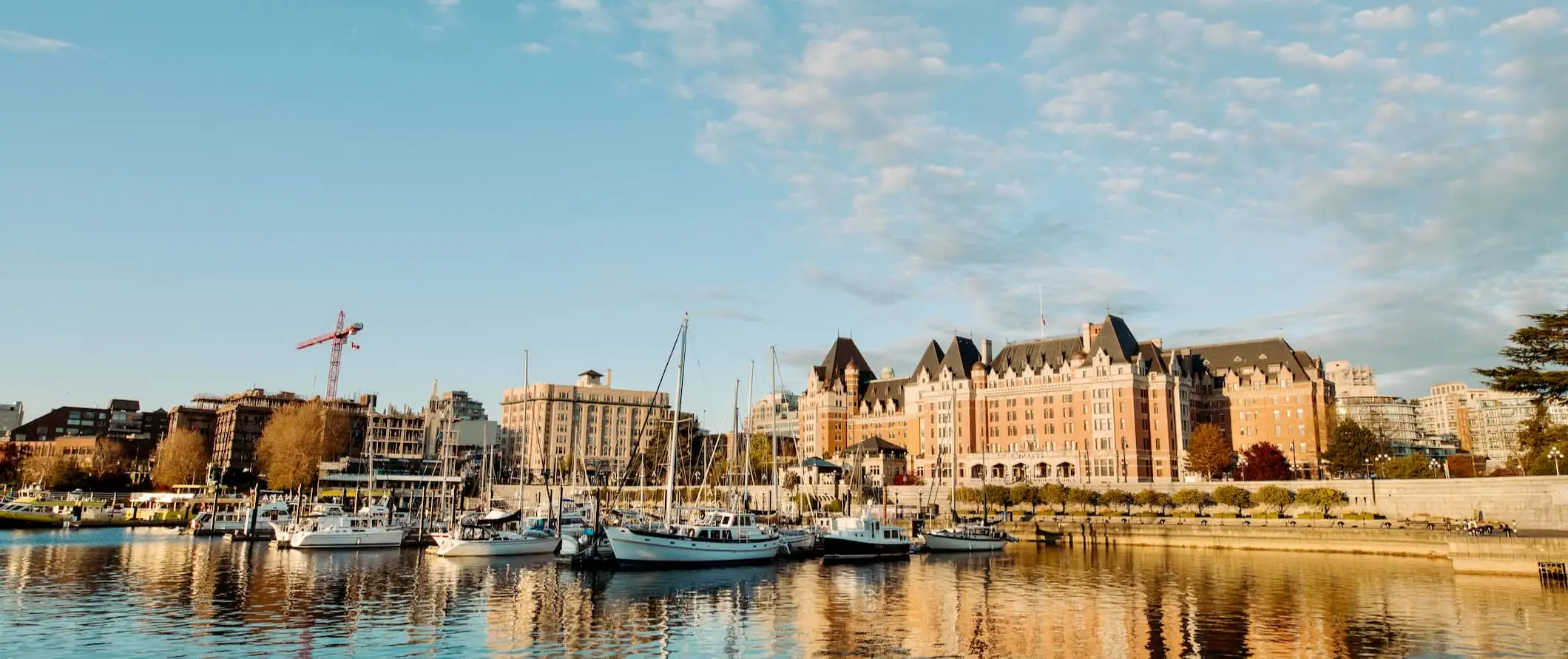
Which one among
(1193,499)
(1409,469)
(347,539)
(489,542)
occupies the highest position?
(1409,469)

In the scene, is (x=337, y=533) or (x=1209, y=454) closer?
(x=337, y=533)

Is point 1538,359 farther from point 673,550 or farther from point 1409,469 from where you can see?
point 673,550

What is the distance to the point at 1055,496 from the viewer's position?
113m

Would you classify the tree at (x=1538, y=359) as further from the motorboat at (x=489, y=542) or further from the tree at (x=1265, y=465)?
the motorboat at (x=489, y=542)

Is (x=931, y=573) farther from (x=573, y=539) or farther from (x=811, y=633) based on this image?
(x=811, y=633)

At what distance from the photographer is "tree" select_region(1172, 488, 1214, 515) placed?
10587 cm

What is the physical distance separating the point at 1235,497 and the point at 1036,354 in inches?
2244

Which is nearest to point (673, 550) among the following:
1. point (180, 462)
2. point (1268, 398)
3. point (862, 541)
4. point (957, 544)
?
point (862, 541)

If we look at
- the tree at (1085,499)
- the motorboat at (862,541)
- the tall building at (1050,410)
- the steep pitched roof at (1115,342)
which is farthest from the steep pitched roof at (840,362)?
the motorboat at (862,541)

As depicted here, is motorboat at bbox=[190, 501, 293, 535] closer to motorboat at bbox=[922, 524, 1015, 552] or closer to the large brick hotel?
motorboat at bbox=[922, 524, 1015, 552]

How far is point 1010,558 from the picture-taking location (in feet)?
255

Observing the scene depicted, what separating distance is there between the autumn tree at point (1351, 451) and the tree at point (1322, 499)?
63.9 feet

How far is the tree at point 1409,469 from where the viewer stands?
104 metres

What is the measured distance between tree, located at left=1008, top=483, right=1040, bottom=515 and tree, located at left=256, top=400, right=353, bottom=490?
9158 centimetres
